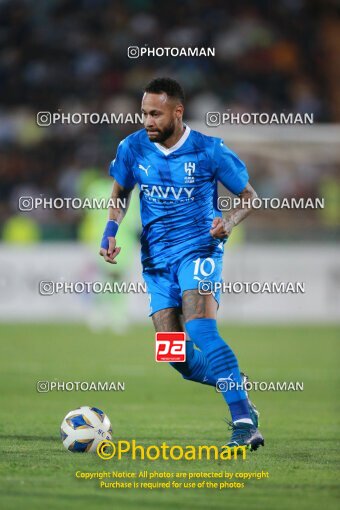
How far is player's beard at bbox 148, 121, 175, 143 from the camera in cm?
609

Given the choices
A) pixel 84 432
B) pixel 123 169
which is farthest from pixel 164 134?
pixel 84 432

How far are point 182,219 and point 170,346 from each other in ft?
2.31

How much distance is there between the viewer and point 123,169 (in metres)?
6.34

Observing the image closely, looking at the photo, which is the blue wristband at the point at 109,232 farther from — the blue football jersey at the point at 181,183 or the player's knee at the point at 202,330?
the player's knee at the point at 202,330

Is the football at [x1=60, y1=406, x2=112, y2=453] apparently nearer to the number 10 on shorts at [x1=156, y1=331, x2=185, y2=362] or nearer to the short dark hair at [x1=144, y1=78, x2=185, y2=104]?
the number 10 on shorts at [x1=156, y1=331, x2=185, y2=362]

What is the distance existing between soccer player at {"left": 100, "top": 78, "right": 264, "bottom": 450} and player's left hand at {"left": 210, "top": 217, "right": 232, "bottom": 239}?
45 millimetres

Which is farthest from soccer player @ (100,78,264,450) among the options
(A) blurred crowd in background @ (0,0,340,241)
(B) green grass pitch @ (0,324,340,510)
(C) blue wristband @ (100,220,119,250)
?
(A) blurred crowd in background @ (0,0,340,241)

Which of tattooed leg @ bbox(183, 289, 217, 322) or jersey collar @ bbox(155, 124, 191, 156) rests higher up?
jersey collar @ bbox(155, 124, 191, 156)

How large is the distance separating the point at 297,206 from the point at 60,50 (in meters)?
12.1

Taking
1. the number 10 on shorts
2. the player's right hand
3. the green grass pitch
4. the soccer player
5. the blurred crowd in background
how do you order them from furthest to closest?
1. the blurred crowd in background
2. the number 10 on shorts
3. the player's right hand
4. the soccer player
5. the green grass pitch

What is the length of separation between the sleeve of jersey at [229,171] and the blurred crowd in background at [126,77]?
10.1 meters

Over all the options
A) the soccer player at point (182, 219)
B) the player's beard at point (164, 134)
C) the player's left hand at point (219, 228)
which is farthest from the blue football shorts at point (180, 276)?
the player's beard at point (164, 134)

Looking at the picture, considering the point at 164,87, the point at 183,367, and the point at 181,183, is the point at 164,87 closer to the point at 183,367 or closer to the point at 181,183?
the point at 181,183

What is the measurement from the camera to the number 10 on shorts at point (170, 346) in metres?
6.22
